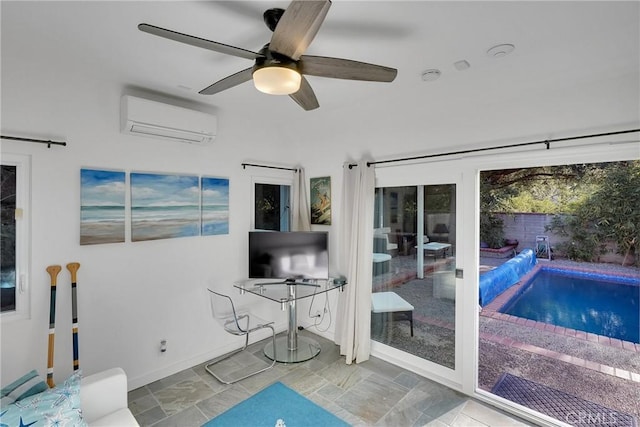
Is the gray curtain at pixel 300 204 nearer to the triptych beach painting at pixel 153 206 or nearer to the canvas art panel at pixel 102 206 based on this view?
the triptych beach painting at pixel 153 206

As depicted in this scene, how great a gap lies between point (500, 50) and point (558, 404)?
2678 millimetres

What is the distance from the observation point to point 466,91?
2588 mm

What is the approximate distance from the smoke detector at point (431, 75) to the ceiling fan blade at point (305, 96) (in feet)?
3.07

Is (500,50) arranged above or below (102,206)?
above

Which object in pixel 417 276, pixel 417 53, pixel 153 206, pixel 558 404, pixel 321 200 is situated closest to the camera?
pixel 417 53

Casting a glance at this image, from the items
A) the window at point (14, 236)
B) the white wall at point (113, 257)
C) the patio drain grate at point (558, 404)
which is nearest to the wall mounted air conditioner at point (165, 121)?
the white wall at point (113, 257)

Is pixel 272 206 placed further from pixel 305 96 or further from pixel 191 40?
pixel 191 40

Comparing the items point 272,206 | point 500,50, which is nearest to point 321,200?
point 272,206

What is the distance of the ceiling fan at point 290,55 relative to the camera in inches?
48.9

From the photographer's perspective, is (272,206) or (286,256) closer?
(286,256)

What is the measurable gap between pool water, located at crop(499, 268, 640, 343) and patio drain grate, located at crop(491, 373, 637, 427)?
0.73m

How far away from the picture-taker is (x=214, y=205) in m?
3.32

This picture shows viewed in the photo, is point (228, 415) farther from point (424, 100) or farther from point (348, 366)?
point (424, 100)

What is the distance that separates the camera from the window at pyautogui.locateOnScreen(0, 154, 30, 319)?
2232mm
